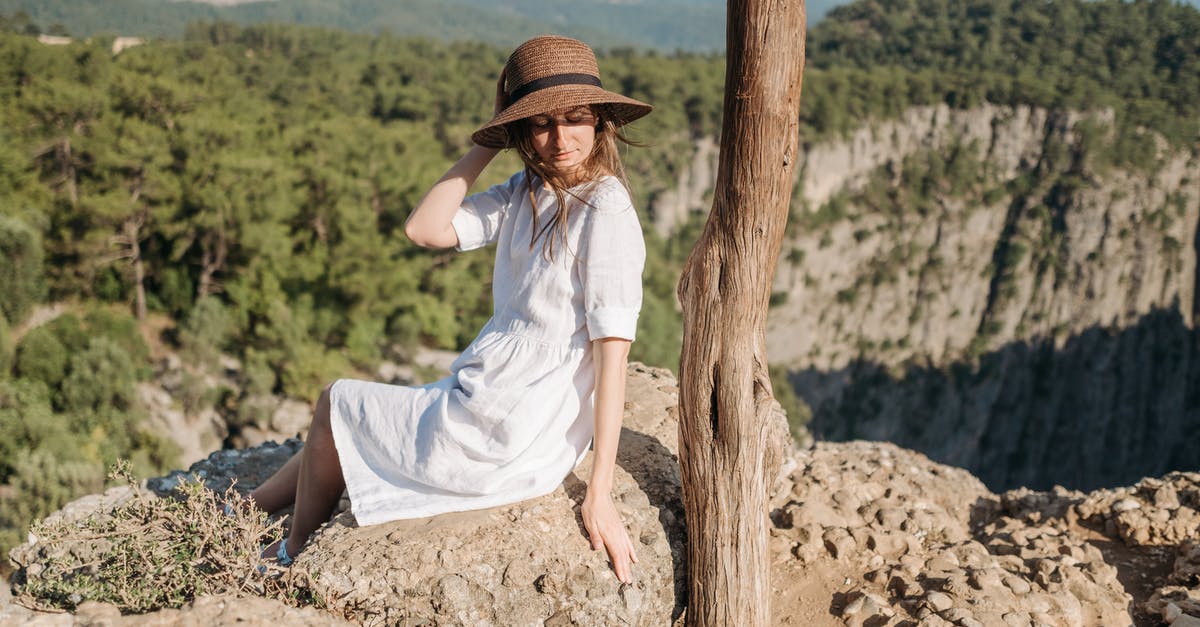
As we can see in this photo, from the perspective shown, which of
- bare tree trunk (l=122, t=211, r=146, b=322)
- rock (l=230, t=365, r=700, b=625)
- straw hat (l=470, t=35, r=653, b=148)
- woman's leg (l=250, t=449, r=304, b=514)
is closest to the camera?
straw hat (l=470, t=35, r=653, b=148)

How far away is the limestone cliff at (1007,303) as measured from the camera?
1959 inches

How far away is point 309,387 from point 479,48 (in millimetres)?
43279

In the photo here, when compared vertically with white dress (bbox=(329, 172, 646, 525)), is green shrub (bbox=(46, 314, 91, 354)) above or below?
below

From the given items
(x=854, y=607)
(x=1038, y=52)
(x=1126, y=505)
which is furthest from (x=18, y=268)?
(x=1038, y=52)

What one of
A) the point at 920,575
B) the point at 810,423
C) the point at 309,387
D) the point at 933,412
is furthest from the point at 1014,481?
the point at 920,575

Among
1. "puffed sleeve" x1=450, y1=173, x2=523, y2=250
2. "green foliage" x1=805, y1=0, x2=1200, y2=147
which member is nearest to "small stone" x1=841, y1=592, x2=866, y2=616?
"puffed sleeve" x1=450, y1=173, x2=523, y2=250

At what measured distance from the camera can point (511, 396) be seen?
10.4 ft

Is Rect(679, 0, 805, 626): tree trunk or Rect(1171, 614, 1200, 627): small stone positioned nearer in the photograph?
Rect(679, 0, 805, 626): tree trunk

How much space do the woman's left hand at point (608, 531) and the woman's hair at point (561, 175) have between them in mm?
916

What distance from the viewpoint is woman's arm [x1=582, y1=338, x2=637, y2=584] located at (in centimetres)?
302

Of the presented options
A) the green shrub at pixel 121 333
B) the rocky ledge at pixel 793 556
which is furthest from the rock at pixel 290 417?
the rocky ledge at pixel 793 556

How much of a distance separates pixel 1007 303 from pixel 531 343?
178ft

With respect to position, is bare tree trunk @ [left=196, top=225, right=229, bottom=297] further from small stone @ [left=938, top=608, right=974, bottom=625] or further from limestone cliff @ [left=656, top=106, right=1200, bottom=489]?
limestone cliff @ [left=656, top=106, right=1200, bottom=489]

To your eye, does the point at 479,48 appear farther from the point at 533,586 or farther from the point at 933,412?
the point at 533,586
